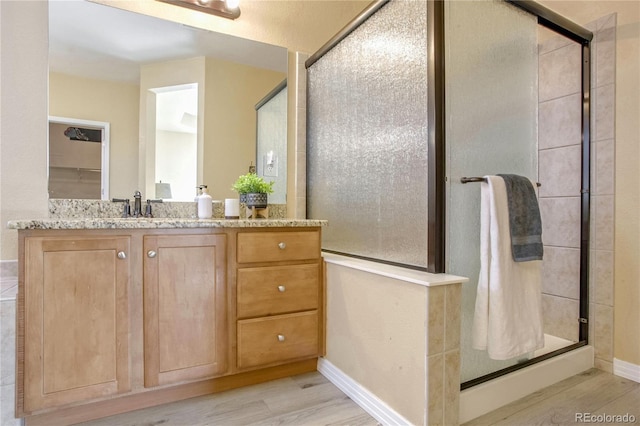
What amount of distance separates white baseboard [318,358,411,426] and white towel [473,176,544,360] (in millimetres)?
461

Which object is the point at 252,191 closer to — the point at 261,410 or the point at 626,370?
the point at 261,410

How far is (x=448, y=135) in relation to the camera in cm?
138

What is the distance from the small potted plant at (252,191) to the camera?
6.68 feet

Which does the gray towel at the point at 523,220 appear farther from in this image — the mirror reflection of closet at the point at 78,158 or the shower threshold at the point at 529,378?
the mirror reflection of closet at the point at 78,158

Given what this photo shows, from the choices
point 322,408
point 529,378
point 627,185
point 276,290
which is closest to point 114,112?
point 276,290

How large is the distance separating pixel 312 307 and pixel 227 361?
496mm

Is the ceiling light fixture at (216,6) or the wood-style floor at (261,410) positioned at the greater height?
the ceiling light fixture at (216,6)

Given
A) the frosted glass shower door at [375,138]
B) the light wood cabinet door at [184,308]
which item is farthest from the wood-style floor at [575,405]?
the light wood cabinet door at [184,308]

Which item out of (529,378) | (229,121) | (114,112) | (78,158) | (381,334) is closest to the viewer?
(381,334)

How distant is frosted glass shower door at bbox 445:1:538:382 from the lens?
1404 mm

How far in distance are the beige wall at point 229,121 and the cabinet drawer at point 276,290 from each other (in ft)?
2.27

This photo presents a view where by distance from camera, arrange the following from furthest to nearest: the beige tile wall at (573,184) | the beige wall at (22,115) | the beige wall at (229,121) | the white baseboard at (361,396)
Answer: the beige wall at (229,121) < the beige tile wall at (573,184) < the beige wall at (22,115) < the white baseboard at (361,396)

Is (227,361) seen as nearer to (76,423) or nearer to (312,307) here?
(312,307)

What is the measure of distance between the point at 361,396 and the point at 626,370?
1.48 metres
